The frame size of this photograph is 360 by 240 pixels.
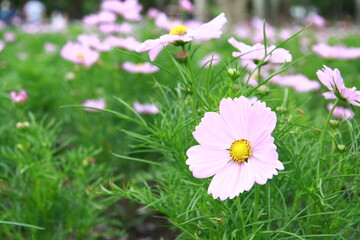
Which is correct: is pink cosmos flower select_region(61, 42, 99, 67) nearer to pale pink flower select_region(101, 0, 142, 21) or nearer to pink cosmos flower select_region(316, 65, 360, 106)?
pale pink flower select_region(101, 0, 142, 21)

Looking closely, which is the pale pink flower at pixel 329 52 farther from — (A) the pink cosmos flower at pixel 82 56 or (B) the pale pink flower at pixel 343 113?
(A) the pink cosmos flower at pixel 82 56

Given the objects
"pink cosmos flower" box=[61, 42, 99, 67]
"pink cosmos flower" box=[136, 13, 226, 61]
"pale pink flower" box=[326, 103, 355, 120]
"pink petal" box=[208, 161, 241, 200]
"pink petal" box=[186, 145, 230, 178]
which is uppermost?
"pink cosmos flower" box=[136, 13, 226, 61]

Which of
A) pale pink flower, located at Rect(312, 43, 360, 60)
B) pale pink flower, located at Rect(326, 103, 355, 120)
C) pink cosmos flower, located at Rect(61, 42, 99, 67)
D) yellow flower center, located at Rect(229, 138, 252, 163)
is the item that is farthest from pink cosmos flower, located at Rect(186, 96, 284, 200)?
pink cosmos flower, located at Rect(61, 42, 99, 67)

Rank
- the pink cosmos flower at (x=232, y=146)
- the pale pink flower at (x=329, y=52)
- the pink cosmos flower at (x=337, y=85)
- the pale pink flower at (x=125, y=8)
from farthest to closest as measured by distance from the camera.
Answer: the pale pink flower at (x=125, y=8), the pale pink flower at (x=329, y=52), the pink cosmos flower at (x=337, y=85), the pink cosmos flower at (x=232, y=146)

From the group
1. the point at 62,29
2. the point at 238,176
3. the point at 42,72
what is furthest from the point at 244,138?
the point at 62,29

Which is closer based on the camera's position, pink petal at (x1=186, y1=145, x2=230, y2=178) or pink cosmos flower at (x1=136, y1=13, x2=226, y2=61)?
pink petal at (x1=186, y1=145, x2=230, y2=178)

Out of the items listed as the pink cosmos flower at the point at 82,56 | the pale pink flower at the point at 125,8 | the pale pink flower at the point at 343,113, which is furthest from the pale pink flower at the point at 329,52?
the pink cosmos flower at the point at 82,56

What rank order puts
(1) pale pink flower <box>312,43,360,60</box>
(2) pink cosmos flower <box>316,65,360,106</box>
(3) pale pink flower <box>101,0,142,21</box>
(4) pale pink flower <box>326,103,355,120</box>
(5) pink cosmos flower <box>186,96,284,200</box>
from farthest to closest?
1. (3) pale pink flower <box>101,0,142,21</box>
2. (1) pale pink flower <box>312,43,360,60</box>
3. (4) pale pink flower <box>326,103,355,120</box>
4. (2) pink cosmos flower <box>316,65,360,106</box>
5. (5) pink cosmos flower <box>186,96,284,200</box>

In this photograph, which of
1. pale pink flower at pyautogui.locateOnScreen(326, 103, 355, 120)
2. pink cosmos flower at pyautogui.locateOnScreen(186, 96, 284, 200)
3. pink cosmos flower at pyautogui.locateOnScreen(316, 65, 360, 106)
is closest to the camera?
pink cosmos flower at pyautogui.locateOnScreen(186, 96, 284, 200)

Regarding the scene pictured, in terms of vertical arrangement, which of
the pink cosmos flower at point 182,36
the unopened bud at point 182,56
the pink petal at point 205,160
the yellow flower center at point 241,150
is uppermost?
the pink cosmos flower at point 182,36
